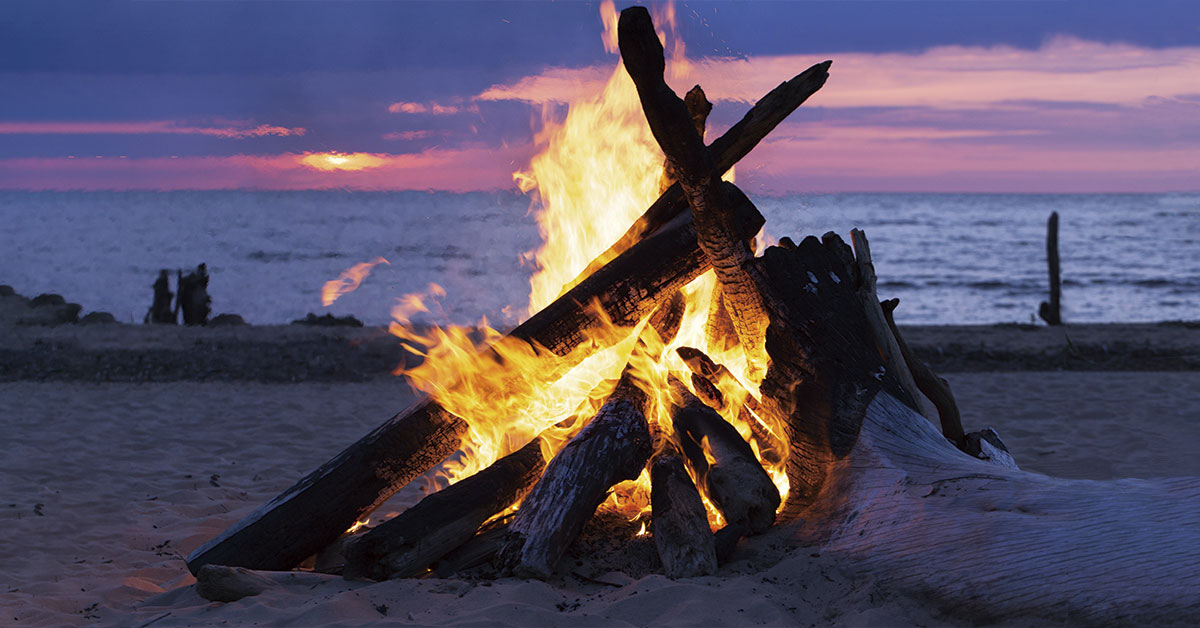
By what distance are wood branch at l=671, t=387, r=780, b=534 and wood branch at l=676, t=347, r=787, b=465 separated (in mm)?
310

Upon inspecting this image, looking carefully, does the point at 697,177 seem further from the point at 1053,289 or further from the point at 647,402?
the point at 1053,289

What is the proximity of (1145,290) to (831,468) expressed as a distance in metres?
29.4

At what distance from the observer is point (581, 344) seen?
15.3 feet

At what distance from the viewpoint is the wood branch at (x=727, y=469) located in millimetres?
4094

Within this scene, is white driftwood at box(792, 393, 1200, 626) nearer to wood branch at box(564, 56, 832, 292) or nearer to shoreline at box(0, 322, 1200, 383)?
wood branch at box(564, 56, 832, 292)

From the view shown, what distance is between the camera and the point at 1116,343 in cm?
1250

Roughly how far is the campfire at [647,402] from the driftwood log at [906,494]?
0.06 feet

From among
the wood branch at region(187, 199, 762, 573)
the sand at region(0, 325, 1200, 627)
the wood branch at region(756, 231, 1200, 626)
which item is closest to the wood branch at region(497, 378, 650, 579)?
the sand at region(0, 325, 1200, 627)

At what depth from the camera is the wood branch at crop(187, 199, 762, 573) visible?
14.1 ft

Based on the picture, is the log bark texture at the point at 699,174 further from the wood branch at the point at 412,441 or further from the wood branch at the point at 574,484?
the wood branch at the point at 574,484

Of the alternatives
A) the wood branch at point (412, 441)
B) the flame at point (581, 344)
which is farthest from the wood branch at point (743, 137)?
the flame at point (581, 344)

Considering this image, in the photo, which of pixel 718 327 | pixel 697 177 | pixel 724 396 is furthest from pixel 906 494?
pixel 718 327

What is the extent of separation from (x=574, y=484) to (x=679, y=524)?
0.53m

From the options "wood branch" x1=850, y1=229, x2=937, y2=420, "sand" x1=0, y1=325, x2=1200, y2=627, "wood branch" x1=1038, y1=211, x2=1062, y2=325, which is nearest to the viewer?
"sand" x1=0, y1=325, x2=1200, y2=627
